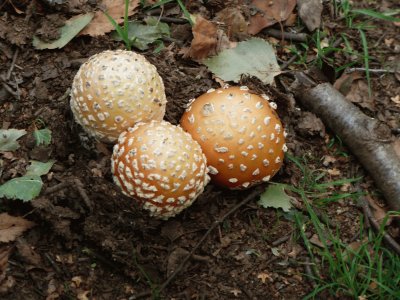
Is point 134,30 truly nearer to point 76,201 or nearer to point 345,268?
point 76,201

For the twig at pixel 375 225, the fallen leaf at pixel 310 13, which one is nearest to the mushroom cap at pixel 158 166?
the twig at pixel 375 225

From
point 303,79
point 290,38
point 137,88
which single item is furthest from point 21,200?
point 290,38

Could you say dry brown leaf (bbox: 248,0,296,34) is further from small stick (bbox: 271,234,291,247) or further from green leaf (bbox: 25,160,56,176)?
green leaf (bbox: 25,160,56,176)

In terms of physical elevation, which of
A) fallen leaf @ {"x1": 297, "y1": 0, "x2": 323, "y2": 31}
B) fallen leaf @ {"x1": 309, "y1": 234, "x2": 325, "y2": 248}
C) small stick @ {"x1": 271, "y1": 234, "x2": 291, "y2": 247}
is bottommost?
fallen leaf @ {"x1": 309, "y1": 234, "x2": 325, "y2": 248}

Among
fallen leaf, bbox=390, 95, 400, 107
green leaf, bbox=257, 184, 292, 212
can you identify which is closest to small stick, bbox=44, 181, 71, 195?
green leaf, bbox=257, 184, 292, 212

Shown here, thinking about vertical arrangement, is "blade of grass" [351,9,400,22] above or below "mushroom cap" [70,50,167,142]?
below

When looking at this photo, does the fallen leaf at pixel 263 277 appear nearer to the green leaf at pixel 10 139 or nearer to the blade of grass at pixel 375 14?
the green leaf at pixel 10 139

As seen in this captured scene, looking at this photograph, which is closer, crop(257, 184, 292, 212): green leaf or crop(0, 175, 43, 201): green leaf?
crop(0, 175, 43, 201): green leaf
